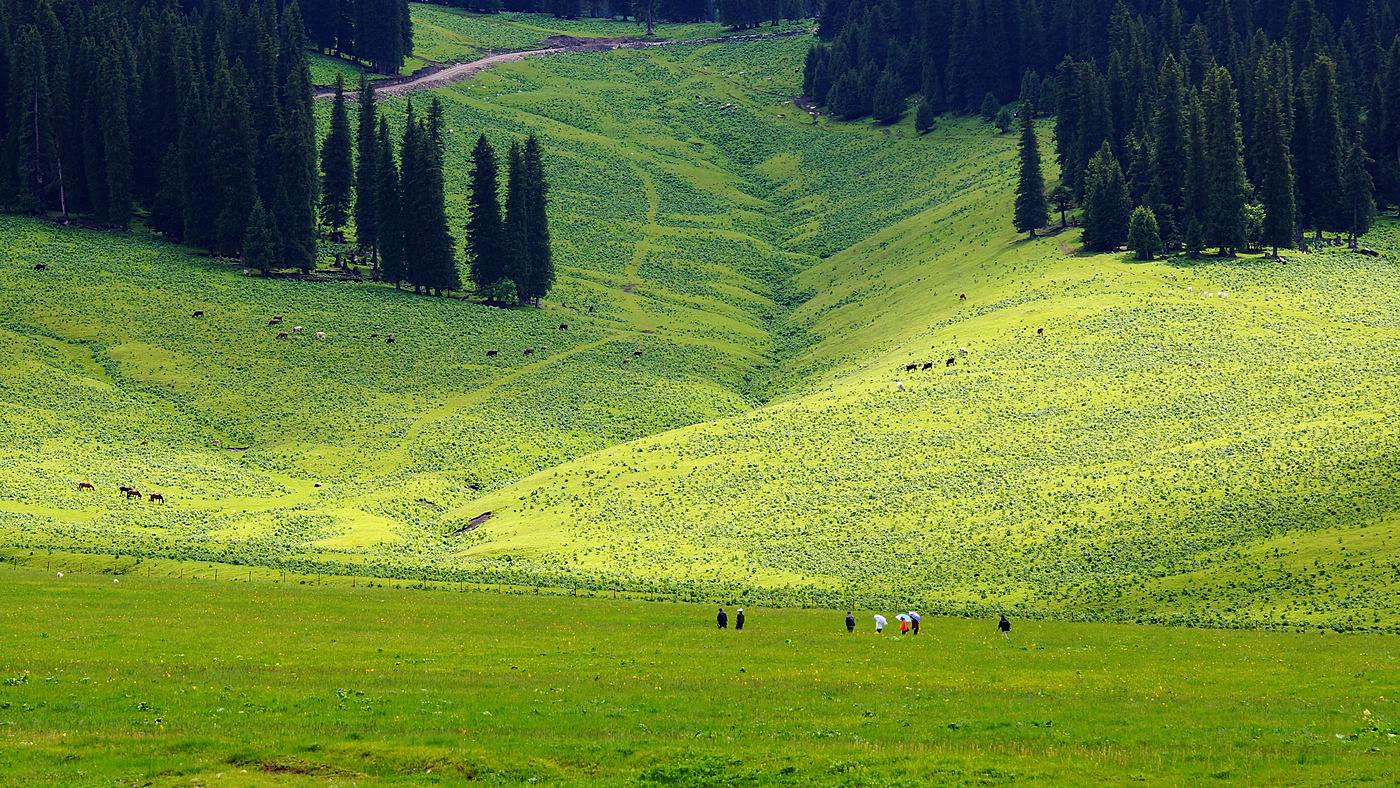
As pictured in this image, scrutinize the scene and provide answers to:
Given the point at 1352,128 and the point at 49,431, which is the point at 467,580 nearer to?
the point at 49,431

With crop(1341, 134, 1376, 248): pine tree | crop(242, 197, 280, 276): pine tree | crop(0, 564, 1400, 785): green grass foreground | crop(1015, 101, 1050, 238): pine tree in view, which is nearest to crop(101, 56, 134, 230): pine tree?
crop(242, 197, 280, 276): pine tree

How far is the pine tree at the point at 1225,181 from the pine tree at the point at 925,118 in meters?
68.4

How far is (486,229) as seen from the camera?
433 ft

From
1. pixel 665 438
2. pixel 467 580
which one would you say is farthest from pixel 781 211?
pixel 467 580

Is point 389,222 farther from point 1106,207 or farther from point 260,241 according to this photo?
point 1106,207

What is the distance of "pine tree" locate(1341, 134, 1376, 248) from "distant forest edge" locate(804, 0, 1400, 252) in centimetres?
12

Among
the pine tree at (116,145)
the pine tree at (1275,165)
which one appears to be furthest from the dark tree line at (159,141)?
the pine tree at (1275,165)

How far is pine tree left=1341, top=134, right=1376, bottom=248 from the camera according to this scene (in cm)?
12581

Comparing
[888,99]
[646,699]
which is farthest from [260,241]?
[888,99]

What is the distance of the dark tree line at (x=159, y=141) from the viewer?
130 m

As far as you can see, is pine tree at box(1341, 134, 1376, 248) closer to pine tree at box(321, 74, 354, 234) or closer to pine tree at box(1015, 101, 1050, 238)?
pine tree at box(1015, 101, 1050, 238)

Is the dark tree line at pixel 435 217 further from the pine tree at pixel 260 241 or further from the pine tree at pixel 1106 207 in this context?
the pine tree at pixel 1106 207

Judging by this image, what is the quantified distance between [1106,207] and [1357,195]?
2321cm

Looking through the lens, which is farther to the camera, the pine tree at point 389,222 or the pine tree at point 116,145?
the pine tree at point 389,222
